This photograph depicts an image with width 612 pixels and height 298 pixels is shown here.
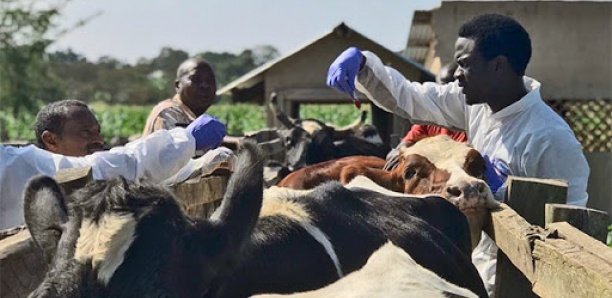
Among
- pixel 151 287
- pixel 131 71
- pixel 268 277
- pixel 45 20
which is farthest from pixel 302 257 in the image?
pixel 131 71

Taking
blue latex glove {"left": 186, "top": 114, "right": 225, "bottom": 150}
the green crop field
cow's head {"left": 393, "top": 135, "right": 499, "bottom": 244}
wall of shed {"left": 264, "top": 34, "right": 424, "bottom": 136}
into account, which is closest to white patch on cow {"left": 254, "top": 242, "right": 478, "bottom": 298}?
cow's head {"left": 393, "top": 135, "right": 499, "bottom": 244}

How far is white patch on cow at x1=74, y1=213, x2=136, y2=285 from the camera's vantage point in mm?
2322

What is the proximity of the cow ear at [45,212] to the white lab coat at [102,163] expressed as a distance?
397 millimetres

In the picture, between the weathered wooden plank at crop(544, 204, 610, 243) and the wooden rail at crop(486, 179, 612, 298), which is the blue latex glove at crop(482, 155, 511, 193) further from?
the weathered wooden plank at crop(544, 204, 610, 243)

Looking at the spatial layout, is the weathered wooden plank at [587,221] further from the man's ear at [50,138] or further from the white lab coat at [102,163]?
the man's ear at [50,138]

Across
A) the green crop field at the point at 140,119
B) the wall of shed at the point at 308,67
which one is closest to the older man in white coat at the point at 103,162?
the wall of shed at the point at 308,67

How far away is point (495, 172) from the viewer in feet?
13.4

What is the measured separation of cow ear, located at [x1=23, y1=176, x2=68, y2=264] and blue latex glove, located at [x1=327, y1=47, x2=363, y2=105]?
85.0 inches

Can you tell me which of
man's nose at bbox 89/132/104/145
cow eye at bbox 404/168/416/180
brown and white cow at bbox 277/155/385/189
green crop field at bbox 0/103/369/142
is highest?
man's nose at bbox 89/132/104/145

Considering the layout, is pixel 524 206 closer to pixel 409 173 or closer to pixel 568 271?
pixel 409 173

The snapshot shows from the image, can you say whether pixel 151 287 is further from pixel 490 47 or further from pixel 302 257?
pixel 490 47

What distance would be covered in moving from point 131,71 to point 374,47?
7467 cm

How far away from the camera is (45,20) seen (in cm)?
3875

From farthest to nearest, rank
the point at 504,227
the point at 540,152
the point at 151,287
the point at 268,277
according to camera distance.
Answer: the point at 540,152
the point at 504,227
the point at 268,277
the point at 151,287
